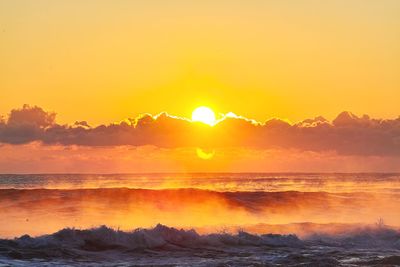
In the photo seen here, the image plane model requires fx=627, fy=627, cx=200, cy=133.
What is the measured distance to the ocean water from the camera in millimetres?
25547

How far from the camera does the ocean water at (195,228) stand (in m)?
25.5

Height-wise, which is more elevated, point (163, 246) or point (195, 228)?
point (195, 228)

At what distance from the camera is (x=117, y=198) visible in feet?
166

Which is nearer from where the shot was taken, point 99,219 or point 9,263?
point 9,263

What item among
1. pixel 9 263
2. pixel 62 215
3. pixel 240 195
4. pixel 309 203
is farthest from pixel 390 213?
pixel 9 263

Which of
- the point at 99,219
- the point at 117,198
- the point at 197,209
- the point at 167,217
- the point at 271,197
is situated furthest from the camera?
the point at 271,197

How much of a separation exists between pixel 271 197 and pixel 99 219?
1918cm

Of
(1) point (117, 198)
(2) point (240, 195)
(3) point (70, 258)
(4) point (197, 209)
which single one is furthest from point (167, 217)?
(3) point (70, 258)

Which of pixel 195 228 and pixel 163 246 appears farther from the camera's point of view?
pixel 195 228

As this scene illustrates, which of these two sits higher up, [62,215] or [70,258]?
[62,215]

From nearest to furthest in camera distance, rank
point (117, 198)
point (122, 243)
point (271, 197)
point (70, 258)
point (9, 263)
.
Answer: point (9, 263)
point (70, 258)
point (122, 243)
point (117, 198)
point (271, 197)

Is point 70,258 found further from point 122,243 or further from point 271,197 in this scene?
point 271,197

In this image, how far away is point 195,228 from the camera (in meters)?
35.8

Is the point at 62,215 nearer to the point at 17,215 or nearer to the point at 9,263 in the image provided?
the point at 17,215
